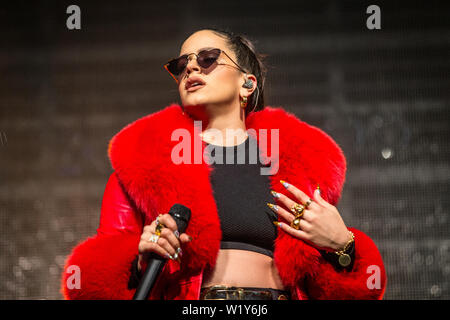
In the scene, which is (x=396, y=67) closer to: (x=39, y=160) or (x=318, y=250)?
(x=318, y=250)

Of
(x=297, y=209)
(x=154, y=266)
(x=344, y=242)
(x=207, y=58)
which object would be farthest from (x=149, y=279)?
(x=207, y=58)

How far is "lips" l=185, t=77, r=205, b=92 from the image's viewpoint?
4.85 feet

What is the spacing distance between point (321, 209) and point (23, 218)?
65.1 inches

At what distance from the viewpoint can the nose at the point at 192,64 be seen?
149cm

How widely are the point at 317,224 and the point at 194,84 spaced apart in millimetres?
619

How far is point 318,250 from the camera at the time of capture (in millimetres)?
1327

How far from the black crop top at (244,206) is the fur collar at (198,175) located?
38mm

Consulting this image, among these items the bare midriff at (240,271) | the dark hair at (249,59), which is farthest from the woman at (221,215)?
the dark hair at (249,59)

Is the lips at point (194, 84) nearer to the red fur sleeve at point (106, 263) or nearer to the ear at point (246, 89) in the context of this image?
the ear at point (246, 89)

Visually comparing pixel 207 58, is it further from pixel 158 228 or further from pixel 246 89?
pixel 158 228

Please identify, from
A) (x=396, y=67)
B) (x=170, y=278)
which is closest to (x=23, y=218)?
(x=170, y=278)

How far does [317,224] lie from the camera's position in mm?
1257

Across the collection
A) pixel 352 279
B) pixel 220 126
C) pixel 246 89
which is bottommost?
pixel 352 279
